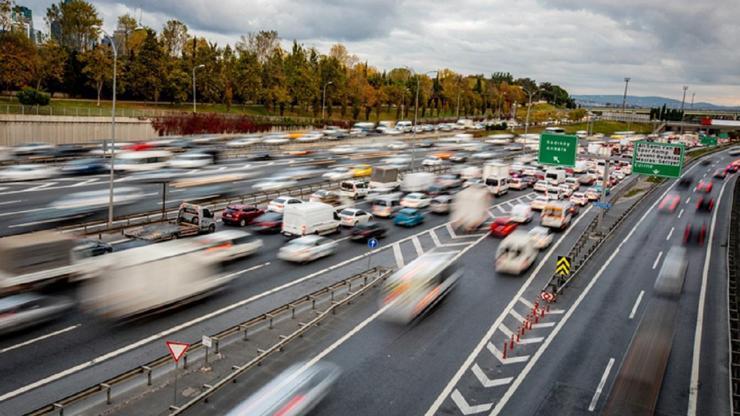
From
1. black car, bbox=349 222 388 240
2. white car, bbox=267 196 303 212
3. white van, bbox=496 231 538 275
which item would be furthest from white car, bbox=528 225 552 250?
white car, bbox=267 196 303 212

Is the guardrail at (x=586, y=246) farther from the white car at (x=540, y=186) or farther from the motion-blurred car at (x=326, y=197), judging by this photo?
the motion-blurred car at (x=326, y=197)

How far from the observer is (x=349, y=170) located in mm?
60812

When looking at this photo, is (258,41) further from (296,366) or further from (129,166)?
(296,366)

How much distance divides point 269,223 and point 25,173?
26733 millimetres

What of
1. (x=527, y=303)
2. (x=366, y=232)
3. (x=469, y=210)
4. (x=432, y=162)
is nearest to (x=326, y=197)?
(x=366, y=232)

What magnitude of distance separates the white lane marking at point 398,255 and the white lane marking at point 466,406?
13995 millimetres

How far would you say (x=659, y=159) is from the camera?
41.0 m

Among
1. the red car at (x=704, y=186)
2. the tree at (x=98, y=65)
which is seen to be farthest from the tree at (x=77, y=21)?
the red car at (x=704, y=186)

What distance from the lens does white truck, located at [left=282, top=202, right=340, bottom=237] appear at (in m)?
34.3

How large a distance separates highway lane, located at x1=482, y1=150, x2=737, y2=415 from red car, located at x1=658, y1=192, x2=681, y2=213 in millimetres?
17462

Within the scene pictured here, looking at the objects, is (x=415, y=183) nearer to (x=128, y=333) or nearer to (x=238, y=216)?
(x=238, y=216)

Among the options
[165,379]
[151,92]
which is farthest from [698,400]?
[151,92]

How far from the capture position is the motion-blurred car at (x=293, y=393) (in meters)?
13.3

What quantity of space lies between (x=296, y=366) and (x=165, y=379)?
3.99 m
